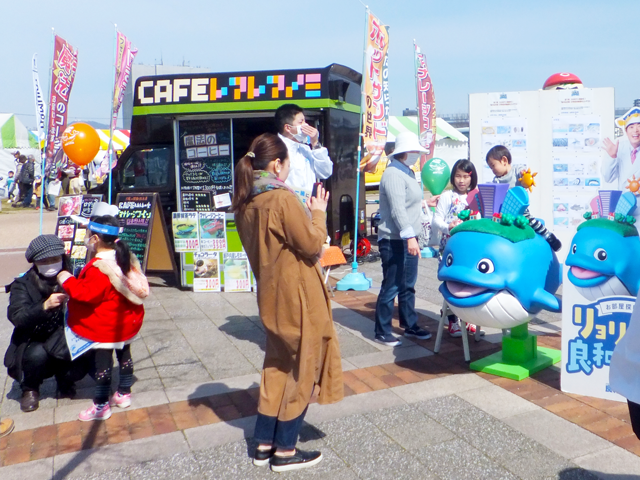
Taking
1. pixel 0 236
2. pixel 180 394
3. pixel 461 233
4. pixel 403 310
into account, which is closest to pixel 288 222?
pixel 461 233

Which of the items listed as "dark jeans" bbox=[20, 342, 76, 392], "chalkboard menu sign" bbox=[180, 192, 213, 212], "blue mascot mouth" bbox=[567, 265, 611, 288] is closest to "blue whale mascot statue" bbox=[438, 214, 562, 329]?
"blue mascot mouth" bbox=[567, 265, 611, 288]

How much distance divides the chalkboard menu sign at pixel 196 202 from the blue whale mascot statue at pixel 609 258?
493 centimetres

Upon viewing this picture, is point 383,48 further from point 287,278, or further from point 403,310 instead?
point 287,278

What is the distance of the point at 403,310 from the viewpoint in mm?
5578

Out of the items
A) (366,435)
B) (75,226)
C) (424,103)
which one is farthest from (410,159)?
(424,103)

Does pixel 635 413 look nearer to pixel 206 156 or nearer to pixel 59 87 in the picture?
pixel 206 156

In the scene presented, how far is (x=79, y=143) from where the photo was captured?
31.1ft

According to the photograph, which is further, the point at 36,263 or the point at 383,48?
the point at 383,48

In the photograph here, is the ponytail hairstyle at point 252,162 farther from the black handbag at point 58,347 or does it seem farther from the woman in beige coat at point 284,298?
the black handbag at point 58,347

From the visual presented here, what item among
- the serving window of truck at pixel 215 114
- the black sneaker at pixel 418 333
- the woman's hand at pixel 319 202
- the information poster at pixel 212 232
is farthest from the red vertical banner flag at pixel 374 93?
the woman's hand at pixel 319 202

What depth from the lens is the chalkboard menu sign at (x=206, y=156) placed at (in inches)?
306

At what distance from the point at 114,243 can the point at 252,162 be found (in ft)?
4.46

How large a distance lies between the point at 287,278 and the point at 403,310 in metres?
2.65

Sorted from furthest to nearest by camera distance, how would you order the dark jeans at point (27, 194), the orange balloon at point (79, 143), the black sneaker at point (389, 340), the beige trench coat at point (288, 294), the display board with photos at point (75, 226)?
the dark jeans at point (27, 194), the orange balloon at point (79, 143), the display board with photos at point (75, 226), the black sneaker at point (389, 340), the beige trench coat at point (288, 294)
